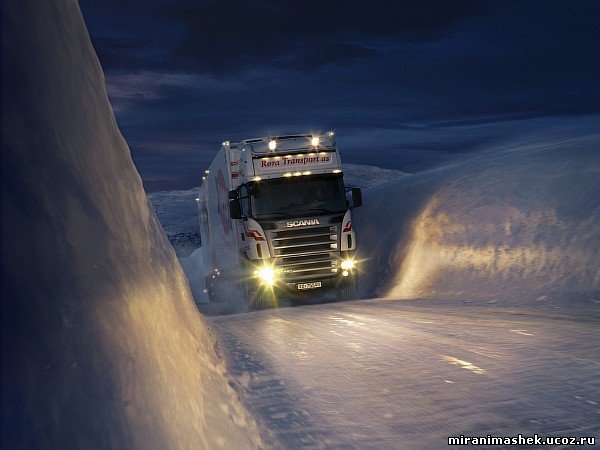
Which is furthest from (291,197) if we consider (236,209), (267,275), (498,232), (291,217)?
(498,232)

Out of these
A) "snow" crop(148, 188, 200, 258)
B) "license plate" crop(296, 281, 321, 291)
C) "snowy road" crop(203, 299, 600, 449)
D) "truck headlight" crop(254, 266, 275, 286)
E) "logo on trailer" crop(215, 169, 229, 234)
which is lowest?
"snowy road" crop(203, 299, 600, 449)

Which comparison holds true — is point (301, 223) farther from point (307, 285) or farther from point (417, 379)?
point (417, 379)

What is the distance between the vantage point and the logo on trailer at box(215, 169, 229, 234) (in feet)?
63.8

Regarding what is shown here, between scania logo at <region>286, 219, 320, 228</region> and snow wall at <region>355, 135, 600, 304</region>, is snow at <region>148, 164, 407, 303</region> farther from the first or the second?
scania logo at <region>286, 219, 320, 228</region>

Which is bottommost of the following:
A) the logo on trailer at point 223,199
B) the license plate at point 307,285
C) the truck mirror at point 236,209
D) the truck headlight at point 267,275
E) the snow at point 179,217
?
the license plate at point 307,285

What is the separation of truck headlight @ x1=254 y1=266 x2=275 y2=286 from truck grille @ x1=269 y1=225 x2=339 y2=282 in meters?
0.23

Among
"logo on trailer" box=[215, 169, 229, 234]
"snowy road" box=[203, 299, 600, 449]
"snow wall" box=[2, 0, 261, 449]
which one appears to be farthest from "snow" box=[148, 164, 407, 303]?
"snow wall" box=[2, 0, 261, 449]

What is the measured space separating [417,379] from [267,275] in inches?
446

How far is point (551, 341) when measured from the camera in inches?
336

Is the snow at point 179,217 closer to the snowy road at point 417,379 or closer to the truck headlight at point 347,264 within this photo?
the truck headlight at point 347,264

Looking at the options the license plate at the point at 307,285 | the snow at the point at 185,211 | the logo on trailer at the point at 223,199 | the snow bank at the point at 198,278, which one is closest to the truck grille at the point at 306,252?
the license plate at the point at 307,285

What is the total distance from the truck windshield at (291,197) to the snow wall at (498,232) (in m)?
3.90

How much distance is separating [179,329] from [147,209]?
881 millimetres

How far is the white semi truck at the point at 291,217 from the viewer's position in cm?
1745
